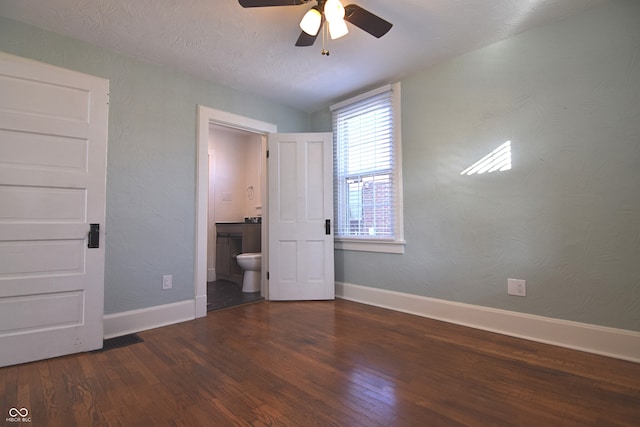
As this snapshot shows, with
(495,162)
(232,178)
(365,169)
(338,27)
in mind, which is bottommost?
(495,162)

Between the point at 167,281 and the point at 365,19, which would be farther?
the point at 167,281

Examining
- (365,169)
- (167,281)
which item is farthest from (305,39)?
(167,281)

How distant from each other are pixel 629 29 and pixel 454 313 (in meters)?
2.42

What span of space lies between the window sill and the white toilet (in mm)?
1087

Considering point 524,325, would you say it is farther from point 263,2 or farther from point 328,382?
point 263,2

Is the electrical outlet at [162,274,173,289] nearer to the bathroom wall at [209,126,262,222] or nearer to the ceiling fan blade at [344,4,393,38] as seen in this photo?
the bathroom wall at [209,126,262,222]

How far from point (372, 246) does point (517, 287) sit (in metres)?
1.43

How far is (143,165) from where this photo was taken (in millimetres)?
Result: 2787

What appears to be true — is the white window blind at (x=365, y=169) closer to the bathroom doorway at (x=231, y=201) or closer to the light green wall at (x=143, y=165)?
the bathroom doorway at (x=231, y=201)

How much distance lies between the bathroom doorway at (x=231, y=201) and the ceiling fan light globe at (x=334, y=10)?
9.65 feet

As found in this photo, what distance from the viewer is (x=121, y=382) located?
1.79 metres

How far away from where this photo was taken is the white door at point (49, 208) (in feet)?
6.73

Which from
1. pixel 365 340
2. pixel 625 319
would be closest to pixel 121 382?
pixel 365 340

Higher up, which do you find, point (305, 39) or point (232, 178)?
point (305, 39)
